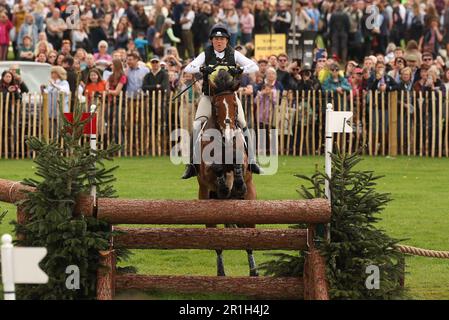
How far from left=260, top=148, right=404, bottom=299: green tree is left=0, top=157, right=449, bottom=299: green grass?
690 mm

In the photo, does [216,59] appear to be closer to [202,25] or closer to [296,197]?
[296,197]

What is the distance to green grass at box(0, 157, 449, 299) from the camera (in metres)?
15.0

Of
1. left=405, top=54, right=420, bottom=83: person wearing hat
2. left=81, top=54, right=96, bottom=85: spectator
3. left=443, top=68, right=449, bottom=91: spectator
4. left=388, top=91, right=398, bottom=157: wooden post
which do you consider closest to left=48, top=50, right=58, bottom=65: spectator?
left=81, top=54, right=96, bottom=85: spectator

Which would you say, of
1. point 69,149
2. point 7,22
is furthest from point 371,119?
point 69,149

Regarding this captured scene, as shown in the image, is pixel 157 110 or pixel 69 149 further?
pixel 157 110

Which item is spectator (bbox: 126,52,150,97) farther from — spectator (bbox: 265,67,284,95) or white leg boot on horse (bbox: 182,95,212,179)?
white leg boot on horse (bbox: 182,95,212,179)

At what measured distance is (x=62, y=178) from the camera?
496 inches

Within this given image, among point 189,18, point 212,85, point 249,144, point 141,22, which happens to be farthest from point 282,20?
point 212,85

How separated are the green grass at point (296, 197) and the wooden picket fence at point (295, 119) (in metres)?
0.66

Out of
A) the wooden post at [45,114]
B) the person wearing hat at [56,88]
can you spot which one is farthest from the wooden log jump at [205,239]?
the wooden post at [45,114]

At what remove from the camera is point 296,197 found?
20.6 meters

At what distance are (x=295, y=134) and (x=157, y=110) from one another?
3099 millimetres
